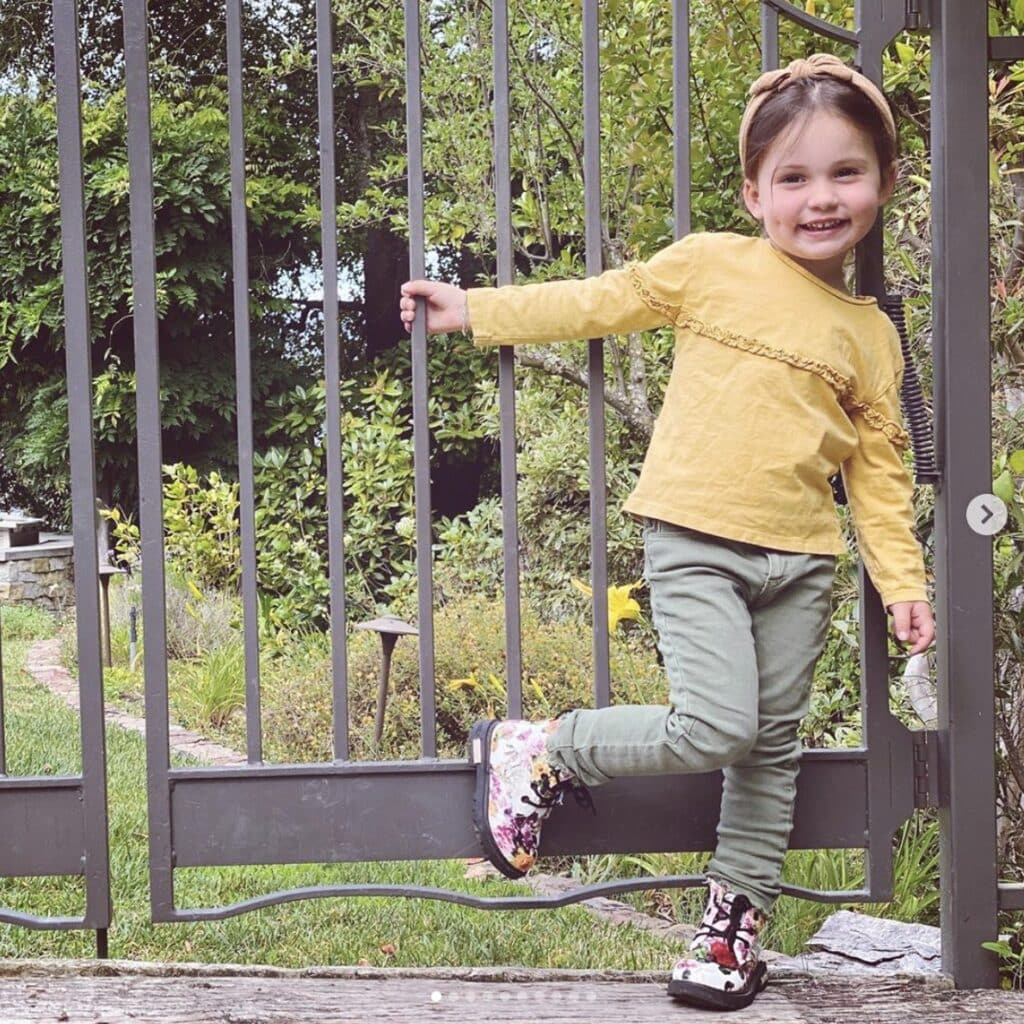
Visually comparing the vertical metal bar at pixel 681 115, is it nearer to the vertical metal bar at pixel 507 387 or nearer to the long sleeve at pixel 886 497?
the vertical metal bar at pixel 507 387

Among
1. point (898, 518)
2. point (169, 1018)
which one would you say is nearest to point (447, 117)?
point (898, 518)

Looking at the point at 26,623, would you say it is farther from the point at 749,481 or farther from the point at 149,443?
the point at 749,481

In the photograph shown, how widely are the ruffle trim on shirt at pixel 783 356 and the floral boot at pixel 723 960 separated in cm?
75

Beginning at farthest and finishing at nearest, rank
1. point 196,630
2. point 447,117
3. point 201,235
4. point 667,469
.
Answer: point 201,235 < point 196,630 < point 447,117 < point 667,469

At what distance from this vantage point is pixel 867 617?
76.8 inches

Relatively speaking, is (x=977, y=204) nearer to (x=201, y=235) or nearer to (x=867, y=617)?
(x=867, y=617)

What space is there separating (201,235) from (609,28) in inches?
145

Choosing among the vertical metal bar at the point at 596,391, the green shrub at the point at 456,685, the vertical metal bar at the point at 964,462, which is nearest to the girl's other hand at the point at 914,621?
the vertical metal bar at the point at 964,462

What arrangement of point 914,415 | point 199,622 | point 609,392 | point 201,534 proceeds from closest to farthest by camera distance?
1. point 914,415
2. point 609,392
3. point 199,622
4. point 201,534

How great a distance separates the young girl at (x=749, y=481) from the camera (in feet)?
5.80

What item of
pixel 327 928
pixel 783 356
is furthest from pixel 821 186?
pixel 327 928

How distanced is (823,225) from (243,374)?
922 mm

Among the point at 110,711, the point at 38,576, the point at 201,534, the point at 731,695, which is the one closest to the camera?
the point at 731,695

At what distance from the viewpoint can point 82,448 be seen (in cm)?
187
